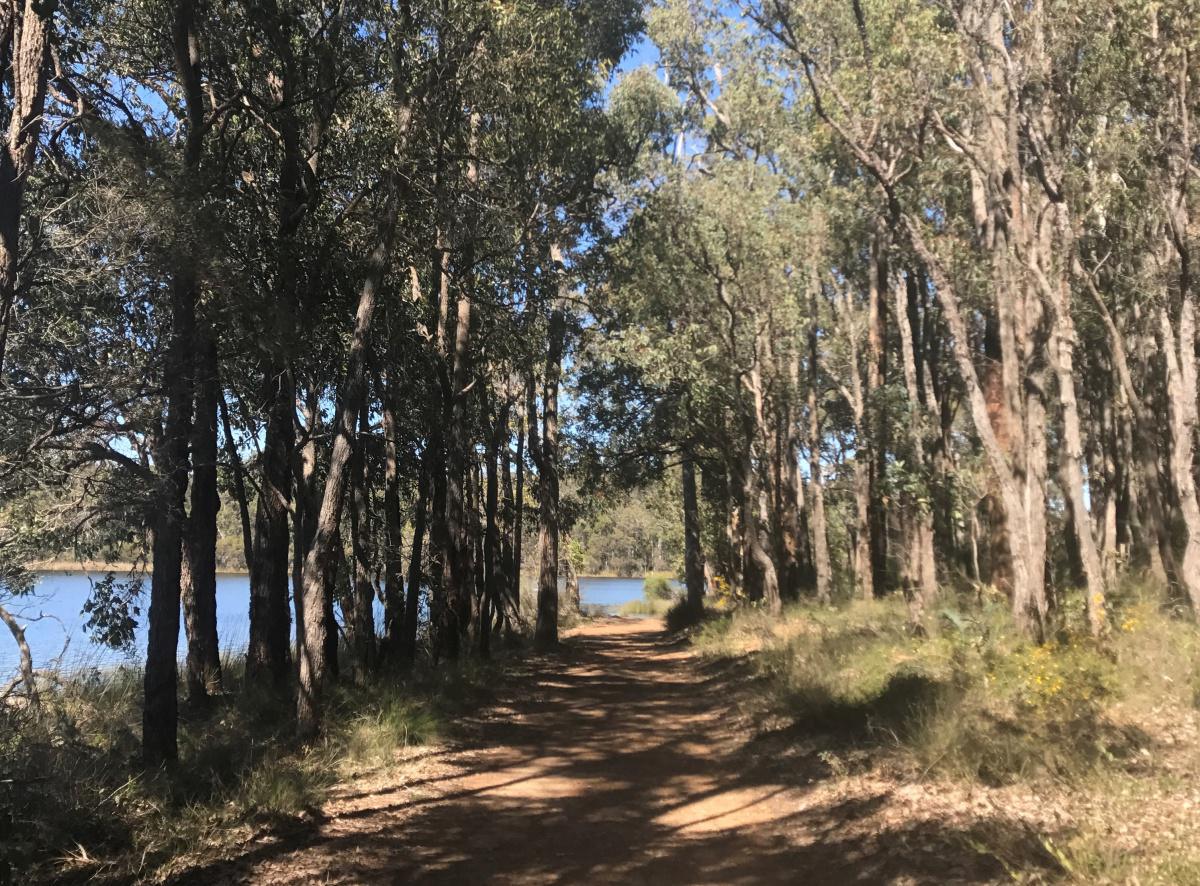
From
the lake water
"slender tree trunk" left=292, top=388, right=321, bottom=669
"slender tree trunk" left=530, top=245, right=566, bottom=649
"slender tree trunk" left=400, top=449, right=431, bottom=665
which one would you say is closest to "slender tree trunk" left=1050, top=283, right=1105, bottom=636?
"slender tree trunk" left=292, top=388, right=321, bottom=669

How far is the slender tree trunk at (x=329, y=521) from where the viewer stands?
8.56m

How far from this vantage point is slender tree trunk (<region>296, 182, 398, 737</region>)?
28.1 feet

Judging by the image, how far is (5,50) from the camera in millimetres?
6496

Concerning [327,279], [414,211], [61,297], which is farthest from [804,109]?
[61,297]

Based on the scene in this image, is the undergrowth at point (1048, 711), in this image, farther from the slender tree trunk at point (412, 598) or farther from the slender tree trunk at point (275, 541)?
the slender tree trunk at point (275, 541)

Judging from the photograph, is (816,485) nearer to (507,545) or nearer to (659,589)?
(507,545)

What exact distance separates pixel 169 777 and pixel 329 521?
2.97 meters

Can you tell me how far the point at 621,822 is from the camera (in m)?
6.70

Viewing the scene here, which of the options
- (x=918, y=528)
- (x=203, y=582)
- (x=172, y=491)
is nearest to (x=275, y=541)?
(x=203, y=582)

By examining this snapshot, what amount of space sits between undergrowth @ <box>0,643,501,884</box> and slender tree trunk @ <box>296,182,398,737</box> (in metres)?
0.47

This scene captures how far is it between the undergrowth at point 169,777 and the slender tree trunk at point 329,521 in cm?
47

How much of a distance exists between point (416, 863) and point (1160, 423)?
20.0 m

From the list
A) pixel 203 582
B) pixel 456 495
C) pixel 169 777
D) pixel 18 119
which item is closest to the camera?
pixel 18 119

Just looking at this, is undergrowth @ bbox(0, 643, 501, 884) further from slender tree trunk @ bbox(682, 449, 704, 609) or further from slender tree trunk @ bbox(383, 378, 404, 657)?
slender tree trunk @ bbox(682, 449, 704, 609)
